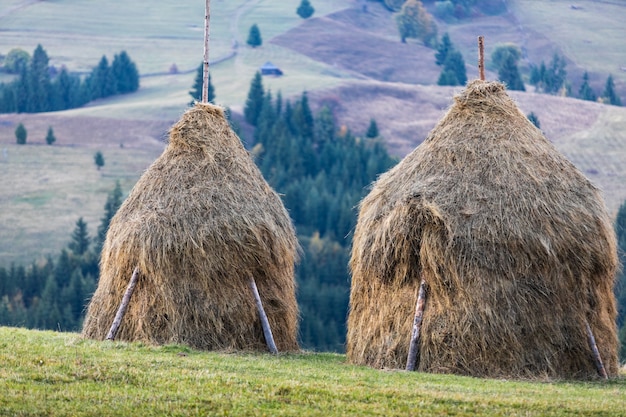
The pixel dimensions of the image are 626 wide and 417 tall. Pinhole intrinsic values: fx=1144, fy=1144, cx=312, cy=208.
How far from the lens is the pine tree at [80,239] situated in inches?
4067

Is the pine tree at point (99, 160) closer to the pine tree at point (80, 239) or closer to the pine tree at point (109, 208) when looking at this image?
the pine tree at point (109, 208)

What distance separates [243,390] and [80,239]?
91313mm

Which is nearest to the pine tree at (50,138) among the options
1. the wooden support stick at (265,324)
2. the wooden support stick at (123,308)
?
the wooden support stick at (123,308)

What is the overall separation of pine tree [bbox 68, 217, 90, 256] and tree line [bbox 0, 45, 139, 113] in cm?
5357

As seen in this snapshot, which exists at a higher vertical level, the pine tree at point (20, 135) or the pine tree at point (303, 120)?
the pine tree at point (20, 135)

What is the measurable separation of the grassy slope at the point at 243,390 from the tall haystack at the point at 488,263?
41.5 inches

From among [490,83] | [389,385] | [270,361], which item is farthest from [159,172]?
[389,385]

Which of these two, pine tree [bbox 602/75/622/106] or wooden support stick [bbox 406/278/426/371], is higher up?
wooden support stick [bbox 406/278/426/371]

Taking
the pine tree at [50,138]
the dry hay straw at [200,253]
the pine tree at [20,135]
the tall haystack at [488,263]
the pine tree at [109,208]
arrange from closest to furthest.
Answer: the tall haystack at [488,263] → the dry hay straw at [200,253] → the pine tree at [109,208] → the pine tree at [20,135] → the pine tree at [50,138]

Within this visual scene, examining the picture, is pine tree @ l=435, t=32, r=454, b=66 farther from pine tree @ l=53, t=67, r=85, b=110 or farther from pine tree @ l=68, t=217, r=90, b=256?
pine tree @ l=68, t=217, r=90, b=256

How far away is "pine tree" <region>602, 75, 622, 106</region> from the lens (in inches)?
6565

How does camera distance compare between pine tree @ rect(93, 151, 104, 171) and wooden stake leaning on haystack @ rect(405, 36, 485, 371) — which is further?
pine tree @ rect(93, 151, 104, 171)

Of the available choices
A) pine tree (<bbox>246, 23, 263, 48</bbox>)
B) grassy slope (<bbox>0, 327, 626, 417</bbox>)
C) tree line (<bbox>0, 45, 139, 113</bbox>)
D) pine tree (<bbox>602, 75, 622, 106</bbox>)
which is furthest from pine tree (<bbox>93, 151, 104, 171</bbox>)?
grassy slope (<bbox>0, 327, 626, 417</bbox>)

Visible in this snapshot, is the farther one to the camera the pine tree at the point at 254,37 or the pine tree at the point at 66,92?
the pine tree at the point at 254,37
